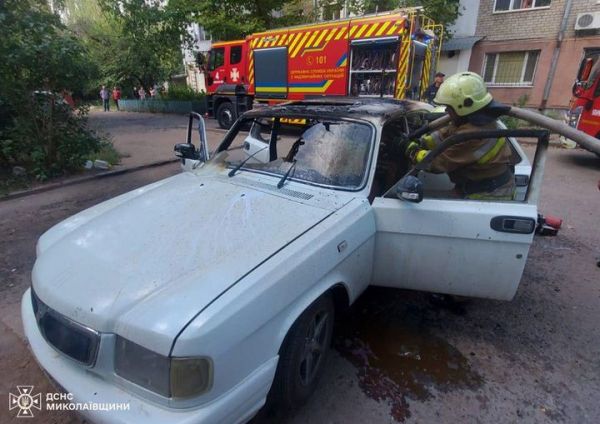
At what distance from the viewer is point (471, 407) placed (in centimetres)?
208

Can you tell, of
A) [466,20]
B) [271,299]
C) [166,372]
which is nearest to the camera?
[166,372]

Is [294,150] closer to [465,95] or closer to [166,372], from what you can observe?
[465,95]

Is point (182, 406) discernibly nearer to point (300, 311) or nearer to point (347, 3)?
point (300, 311)

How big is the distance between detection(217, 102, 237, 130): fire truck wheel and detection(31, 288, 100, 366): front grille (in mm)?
12571

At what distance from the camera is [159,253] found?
5.83 ft

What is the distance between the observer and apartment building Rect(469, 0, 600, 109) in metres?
12.1

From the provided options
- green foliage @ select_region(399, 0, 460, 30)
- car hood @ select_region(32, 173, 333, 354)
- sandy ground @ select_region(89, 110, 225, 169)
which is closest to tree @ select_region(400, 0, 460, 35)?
green foliage @ select_region(399, 0, 460, 30)

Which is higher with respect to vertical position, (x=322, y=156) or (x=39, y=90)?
(x=39, y=90)

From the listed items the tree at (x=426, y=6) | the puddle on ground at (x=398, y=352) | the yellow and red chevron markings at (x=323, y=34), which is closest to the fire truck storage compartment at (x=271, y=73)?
the yellow and red chevron markings at (x=323, y=34)

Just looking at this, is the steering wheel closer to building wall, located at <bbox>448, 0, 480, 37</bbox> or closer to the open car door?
the open car door

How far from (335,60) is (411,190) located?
29.8 ft

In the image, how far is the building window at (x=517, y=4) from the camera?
12.8 meters

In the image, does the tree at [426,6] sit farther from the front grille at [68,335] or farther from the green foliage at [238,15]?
the front grille at [68,335]

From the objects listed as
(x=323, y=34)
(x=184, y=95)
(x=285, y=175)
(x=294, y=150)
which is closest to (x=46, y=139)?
(x=294, y=150)
